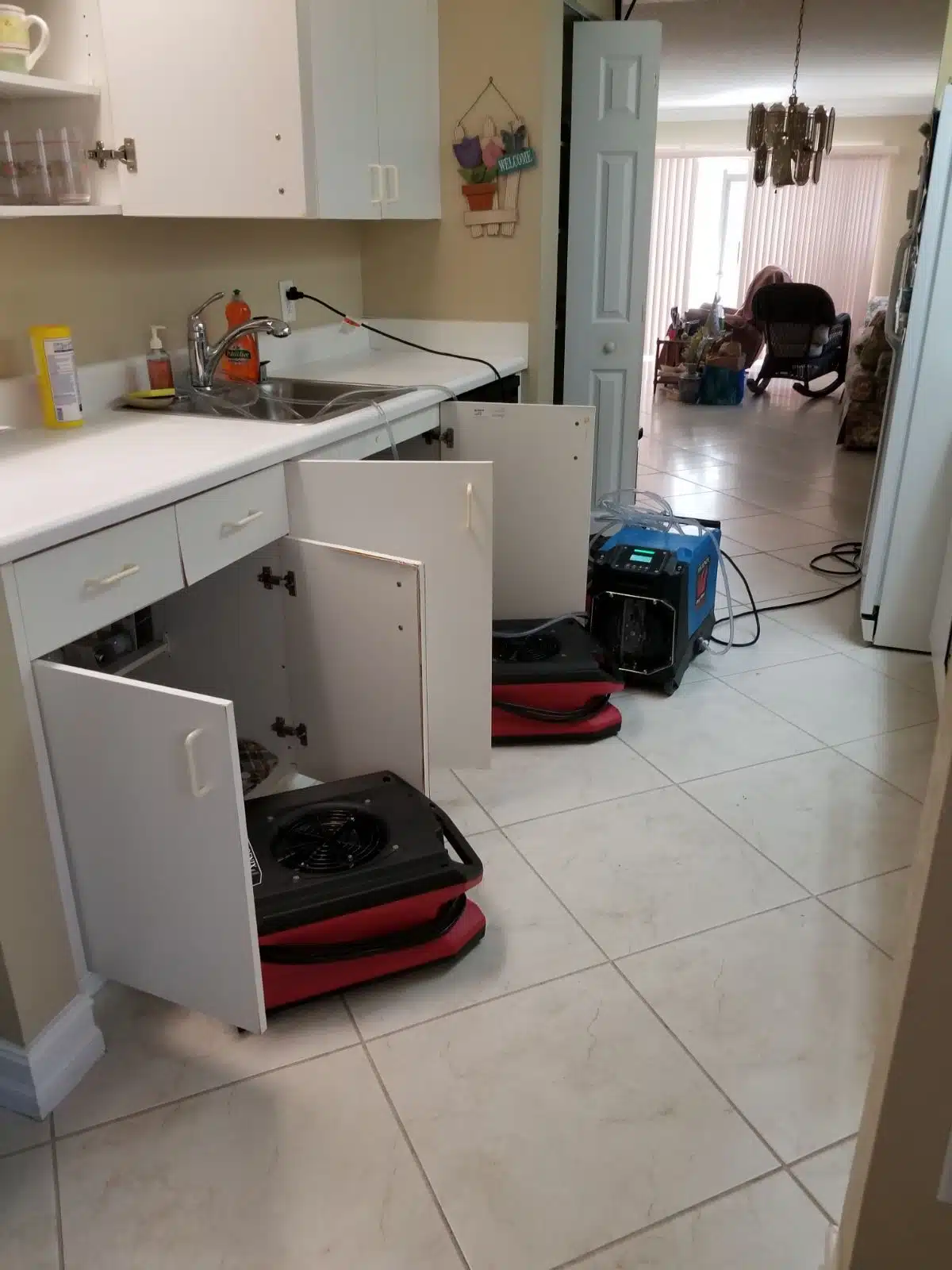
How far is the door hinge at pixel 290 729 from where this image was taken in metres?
1.96

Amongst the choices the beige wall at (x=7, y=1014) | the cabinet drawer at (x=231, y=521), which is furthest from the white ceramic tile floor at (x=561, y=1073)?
the cabinet drawer at (x=231, y=521)

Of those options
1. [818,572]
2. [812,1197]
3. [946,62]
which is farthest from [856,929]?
[946,62]

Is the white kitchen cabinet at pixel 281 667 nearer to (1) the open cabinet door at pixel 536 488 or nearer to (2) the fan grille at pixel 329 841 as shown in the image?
(1) the open cabinet door at pixel 536 488

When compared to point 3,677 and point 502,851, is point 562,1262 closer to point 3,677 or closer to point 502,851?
point 502,851

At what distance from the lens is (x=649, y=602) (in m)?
2.52

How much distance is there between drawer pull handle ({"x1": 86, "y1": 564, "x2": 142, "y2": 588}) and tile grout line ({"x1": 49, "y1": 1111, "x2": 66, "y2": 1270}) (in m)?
0.77

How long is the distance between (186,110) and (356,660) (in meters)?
1.29

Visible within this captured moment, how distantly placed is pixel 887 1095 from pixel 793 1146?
45 centimetres

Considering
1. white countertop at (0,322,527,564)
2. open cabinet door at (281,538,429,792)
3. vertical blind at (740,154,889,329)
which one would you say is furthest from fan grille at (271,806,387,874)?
vertical blind at (740,154,889,329)

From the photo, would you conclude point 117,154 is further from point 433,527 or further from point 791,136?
point 791,136

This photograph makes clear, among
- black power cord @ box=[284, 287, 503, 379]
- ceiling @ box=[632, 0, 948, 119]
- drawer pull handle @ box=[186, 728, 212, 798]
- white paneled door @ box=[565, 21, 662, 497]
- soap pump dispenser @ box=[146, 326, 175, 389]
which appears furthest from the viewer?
ceiling @ box=[632, 0, 948, 119]

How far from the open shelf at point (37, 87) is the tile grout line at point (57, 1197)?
68.3 inches

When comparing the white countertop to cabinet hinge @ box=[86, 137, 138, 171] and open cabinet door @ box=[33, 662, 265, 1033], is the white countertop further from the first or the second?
cabinet hinge @ box=[86, 137, 138, 171]

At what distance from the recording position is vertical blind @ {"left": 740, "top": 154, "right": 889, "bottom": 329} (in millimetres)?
9000
